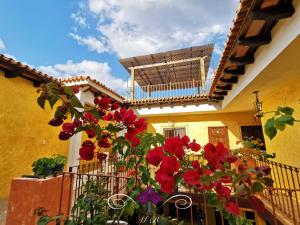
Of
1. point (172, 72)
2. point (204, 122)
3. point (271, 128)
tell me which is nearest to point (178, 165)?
point (271, 128)

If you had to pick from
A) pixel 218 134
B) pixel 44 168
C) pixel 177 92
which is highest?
pixel 177 92

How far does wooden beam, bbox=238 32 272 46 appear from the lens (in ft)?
9.11

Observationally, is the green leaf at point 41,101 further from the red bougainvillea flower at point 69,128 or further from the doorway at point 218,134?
the doorway at point 218,134

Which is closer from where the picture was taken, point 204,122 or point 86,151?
point 86,151

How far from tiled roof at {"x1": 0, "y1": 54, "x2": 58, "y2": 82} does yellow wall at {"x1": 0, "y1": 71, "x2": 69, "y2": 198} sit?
1.26ft

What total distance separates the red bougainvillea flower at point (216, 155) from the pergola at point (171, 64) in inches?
323

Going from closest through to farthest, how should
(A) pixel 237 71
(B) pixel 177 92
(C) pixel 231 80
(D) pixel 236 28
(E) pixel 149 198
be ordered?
(E) pixel 149 198, (D) pixel 236 28, (A) pixel 237 71, (C) pixel 231 80, (B) pixel 177 92

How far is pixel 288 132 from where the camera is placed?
5129 millimetres

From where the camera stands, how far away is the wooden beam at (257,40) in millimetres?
2777

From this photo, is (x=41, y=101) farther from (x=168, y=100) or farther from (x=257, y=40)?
(x=168, y=100)

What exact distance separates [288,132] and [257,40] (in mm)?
3838

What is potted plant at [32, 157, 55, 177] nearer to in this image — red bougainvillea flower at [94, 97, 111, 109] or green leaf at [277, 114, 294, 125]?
red bougainvillea flower at [94, 97, 111, 109]

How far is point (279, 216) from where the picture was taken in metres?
4.12

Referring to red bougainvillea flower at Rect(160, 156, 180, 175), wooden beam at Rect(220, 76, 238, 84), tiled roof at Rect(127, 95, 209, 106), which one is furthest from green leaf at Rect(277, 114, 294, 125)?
tiled roof at Rect(127, 95, 209, 106)
